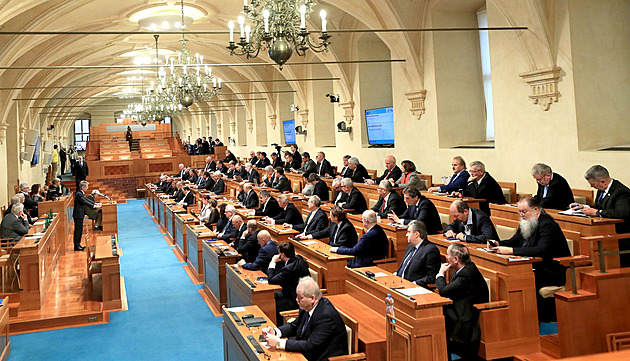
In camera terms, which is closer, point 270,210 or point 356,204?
point 356,204

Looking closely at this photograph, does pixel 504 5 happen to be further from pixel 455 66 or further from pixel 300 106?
pixel 300 106

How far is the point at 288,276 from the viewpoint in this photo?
552 cm

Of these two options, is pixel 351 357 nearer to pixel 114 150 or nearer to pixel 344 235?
pixel 344 235

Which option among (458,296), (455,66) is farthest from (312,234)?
(455,66)

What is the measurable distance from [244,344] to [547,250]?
2.88 m

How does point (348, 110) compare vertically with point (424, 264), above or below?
above

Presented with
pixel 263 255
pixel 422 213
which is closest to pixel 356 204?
pixel 422 213

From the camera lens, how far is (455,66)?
1104 centimetres

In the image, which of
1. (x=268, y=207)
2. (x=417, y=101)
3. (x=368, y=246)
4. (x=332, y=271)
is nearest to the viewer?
(x=332, y=271)

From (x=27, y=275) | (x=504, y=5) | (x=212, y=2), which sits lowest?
(x=27, y=275)

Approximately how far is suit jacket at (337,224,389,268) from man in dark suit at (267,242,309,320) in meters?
0.72

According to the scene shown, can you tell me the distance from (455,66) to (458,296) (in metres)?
7.57

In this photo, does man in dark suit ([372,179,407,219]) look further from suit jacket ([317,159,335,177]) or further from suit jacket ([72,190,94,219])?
suit jacket ([72,190,94,219])

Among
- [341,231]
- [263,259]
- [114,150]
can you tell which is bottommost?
[263,259]
